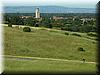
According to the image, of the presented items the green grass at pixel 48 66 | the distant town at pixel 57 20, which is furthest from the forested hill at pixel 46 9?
the green grass at pixel 48 66

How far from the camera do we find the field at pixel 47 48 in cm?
517

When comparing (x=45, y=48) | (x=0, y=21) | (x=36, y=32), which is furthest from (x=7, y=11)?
(x=45, y=48)

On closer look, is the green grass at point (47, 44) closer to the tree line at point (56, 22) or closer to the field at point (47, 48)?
the field at point (47, 48)

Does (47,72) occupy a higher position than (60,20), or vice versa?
(60,20)

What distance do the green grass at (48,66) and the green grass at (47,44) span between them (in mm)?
130

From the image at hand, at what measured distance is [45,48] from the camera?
17.0 feet

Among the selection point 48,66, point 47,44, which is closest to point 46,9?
point 47,44

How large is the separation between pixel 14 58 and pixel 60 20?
1.29 metres

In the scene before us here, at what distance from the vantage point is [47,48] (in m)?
5.18

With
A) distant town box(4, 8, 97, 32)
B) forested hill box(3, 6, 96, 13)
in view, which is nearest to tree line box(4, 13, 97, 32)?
distant town box(4, 8, 97, 32)

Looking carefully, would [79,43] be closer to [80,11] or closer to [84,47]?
[84,47]

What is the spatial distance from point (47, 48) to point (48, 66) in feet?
1.27

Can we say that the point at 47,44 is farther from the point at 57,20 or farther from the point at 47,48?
the point at 57,20

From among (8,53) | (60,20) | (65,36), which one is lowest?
(8,53)
